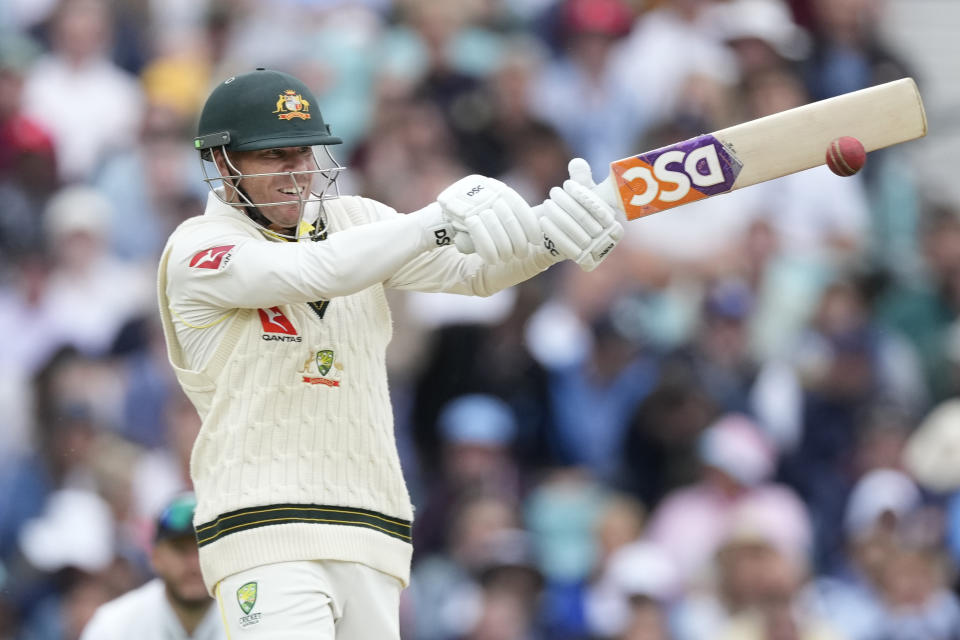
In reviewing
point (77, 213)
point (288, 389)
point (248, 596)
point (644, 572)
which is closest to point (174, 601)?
point (248, 596)

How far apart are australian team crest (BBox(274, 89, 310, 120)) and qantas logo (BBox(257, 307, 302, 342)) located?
20.1 inches

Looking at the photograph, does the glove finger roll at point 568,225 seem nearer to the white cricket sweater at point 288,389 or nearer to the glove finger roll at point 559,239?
the glove finger roll at point 559,239

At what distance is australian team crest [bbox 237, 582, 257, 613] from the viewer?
4.62m

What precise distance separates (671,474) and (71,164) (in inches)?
144

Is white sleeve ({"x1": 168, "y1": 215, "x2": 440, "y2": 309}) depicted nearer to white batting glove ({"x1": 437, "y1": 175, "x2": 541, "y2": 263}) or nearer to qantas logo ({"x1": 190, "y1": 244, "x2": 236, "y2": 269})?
qantas logo ({"x1": 190, "y1": 244, "x2": 236, "y2": 269})

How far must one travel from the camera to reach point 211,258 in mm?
4684

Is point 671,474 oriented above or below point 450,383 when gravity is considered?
below

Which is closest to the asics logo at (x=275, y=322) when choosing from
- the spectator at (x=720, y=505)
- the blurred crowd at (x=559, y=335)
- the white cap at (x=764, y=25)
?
the blurred crowd at (x=559, y=335)

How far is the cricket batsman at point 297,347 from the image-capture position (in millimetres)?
4578

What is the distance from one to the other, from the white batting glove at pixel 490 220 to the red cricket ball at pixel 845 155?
2.67 ft

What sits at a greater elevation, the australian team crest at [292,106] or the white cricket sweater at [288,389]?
the australian team crest at [292,106]

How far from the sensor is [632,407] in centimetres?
873

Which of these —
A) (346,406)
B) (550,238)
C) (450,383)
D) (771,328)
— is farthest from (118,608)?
(771,328)

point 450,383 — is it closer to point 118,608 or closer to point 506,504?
point 506,504
